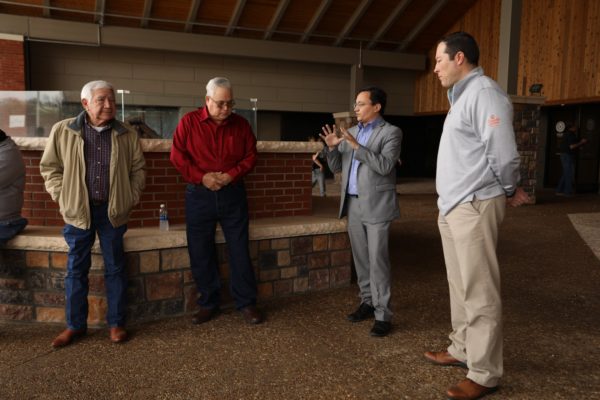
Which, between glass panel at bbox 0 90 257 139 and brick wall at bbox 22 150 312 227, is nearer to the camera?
brick wall at bbox 22 150 312 227

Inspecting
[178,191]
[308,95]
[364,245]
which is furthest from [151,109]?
[308,95]

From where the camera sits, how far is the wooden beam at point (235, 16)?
1118 centimetres

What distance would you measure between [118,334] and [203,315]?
22.2 inches

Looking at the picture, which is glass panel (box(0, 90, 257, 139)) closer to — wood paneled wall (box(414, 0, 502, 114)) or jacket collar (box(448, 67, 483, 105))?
jacket collar (box(448, 67, 483, 105))

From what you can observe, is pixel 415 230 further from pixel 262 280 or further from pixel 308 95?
pixel 308 95

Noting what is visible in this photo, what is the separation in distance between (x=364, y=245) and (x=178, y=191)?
4.89 feet

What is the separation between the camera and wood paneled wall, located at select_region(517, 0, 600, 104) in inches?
409

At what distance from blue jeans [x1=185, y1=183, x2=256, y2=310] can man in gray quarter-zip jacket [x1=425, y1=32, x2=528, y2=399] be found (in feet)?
4.81

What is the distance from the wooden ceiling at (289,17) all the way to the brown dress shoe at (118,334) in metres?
9.21

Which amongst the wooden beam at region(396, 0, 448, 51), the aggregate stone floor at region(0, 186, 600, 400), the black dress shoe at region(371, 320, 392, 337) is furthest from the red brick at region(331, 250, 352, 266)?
the wooden beam at region(396, 0, 448, 51)

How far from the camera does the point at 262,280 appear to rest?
380 centimetres

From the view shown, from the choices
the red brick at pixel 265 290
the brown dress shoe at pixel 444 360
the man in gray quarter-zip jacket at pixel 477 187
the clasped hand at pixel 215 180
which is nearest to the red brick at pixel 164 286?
the red brick at pixel 265 290

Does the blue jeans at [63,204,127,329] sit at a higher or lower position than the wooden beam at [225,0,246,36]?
lower

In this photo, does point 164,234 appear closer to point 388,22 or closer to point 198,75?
point 198,75
